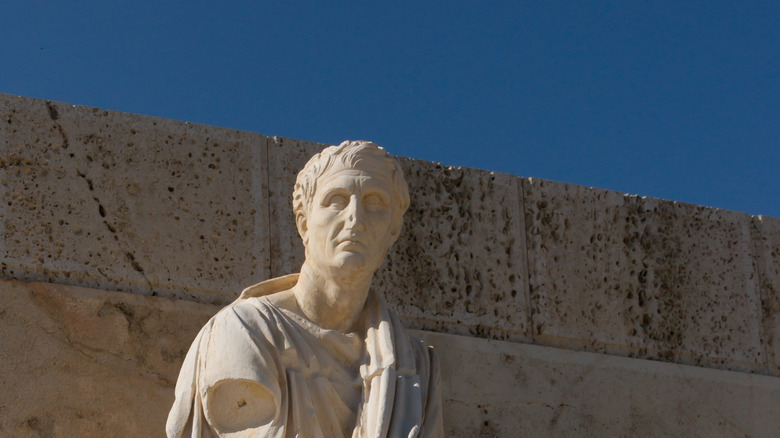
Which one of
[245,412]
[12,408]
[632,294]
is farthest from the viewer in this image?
[632,294]

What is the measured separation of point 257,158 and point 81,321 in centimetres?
112

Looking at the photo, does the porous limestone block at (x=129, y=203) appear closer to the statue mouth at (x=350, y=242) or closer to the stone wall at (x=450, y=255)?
the stone wall at (x=450, y=255)

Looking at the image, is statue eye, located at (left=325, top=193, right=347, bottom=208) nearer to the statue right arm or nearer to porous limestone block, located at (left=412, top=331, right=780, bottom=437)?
the statue right arm

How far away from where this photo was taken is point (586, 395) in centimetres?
823

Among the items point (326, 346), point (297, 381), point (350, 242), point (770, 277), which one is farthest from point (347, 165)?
point (770, 277)

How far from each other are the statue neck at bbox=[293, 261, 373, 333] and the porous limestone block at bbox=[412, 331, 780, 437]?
132 centimetres

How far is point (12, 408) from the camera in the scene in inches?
283

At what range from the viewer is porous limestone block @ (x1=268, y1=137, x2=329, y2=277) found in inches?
309

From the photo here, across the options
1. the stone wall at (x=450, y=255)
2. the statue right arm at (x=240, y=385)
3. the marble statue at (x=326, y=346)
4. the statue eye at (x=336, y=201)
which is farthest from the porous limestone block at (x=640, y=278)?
the statue right arm at (x=240, y=385)

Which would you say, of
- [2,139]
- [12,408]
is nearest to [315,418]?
[12,408]

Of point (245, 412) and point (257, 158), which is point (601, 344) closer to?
point (257, 158)

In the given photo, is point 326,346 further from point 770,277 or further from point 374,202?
point 770,277

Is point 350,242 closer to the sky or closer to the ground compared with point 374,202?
closer to the ground

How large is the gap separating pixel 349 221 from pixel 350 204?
7 centimetres
